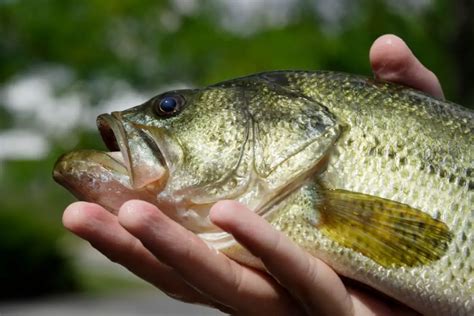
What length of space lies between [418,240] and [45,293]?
13691mm

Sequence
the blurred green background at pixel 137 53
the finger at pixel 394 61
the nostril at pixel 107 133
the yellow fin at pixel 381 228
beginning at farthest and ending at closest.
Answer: the blurred green background at pixel 137 53, the finger at pixel 394 61, the nostril at pixel 107 133, the yellow fin at pixel 381 228

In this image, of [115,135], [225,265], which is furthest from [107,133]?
[225,265]

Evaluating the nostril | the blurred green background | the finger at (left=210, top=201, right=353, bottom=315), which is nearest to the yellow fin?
the finger at (left=210, top=201, right=353, bottom=315)

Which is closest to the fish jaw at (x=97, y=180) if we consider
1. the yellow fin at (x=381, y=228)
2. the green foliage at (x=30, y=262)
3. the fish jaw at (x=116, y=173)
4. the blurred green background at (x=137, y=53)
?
the fish jaw at (x=116, y=173)

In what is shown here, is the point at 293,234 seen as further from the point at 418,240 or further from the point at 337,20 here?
the point at 337,20

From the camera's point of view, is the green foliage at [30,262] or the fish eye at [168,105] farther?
the green foliage at [30,262]

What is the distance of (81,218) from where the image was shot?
79.0 inches

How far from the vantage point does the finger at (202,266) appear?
6.30ft

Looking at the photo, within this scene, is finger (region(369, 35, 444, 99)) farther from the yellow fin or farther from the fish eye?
the fish eye

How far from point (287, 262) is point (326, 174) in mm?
365

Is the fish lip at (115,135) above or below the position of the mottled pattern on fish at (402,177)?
above

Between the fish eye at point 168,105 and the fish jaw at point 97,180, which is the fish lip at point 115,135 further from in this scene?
the fish eye at point 168,105

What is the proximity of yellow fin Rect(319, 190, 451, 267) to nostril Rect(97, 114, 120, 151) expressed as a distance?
0.76m

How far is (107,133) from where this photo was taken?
243cm
